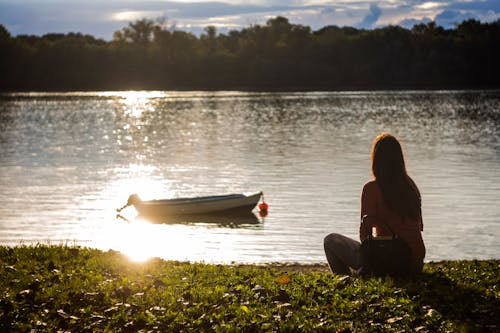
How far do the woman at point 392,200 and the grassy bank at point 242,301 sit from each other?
2.55 ft

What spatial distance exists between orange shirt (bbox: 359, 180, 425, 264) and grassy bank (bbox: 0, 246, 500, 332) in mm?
773

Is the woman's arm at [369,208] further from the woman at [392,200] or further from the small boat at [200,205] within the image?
the small boat at [200,205]

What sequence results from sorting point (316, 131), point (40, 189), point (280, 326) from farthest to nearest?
point (316, 131) < point (40, 189) < point (280, 326)

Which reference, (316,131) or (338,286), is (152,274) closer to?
(338,286)

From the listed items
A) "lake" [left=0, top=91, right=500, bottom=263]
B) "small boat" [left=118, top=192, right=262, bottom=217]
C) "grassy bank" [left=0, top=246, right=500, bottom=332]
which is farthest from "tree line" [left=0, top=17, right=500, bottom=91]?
"grassy bank" [left=0, top=246, right=500, bottom=332]

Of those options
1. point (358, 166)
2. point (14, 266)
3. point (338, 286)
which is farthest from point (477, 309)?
point (358, 166)

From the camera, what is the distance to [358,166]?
148 feet

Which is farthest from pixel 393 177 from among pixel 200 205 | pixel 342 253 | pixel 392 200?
pixel 200 205

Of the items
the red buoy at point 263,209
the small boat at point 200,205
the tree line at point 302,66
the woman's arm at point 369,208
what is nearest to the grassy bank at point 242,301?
the woman's arm at point 369,208

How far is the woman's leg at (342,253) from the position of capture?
12438mm

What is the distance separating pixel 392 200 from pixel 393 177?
39cm

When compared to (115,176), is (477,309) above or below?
above

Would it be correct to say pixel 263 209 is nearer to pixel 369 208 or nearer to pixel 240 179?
pixel 240 179

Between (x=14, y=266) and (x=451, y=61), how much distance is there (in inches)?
7180
